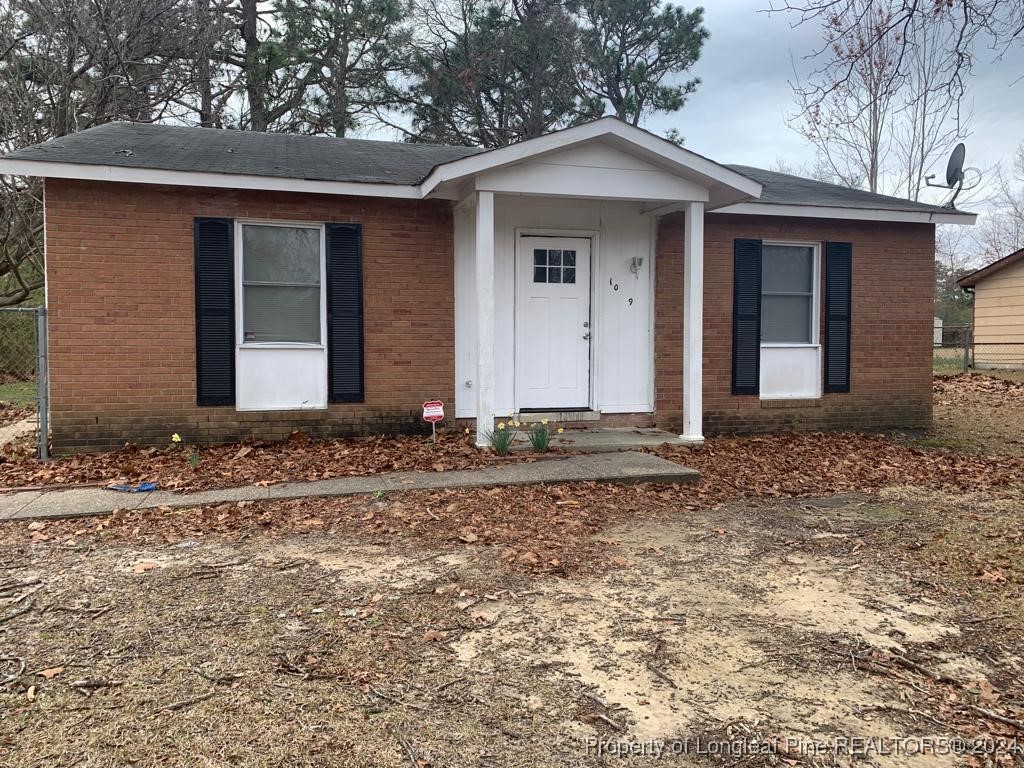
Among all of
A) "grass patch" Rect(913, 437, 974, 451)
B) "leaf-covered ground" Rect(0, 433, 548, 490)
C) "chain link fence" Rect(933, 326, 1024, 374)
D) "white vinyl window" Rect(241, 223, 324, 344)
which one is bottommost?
"grass patch" Rect(913, 437, 974, 451)

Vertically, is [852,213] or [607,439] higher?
[852,213]

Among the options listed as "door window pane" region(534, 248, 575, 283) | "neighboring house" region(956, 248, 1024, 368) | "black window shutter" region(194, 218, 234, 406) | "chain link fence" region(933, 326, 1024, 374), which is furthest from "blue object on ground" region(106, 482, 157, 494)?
"neighboring house" region(956, 248, 1024, 368)

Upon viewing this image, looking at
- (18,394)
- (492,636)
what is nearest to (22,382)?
A: (18,394)

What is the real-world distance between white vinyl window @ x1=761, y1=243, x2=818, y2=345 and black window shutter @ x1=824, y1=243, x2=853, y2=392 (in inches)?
6.5

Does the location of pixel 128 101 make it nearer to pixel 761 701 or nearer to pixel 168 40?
pixel 168 40

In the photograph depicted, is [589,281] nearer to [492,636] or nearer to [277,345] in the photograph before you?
[277,345]

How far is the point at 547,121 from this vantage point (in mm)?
17812

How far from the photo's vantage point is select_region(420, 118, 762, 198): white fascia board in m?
7.13

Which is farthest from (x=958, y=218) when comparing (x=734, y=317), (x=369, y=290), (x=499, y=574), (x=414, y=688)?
(x=414, y=688)

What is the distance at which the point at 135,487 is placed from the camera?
5.89m

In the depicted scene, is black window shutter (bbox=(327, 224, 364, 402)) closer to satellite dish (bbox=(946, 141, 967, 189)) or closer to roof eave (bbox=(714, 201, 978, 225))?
roof eave (bbox=(714, 201, 978, 225))

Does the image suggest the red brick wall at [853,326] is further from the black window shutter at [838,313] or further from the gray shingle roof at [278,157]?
the gray shingle roof at [278,157]

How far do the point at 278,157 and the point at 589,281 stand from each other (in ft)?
12.8


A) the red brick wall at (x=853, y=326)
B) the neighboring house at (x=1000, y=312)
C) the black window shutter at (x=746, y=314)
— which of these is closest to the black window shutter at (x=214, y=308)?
the red brick wall at (x=853, y=326)
